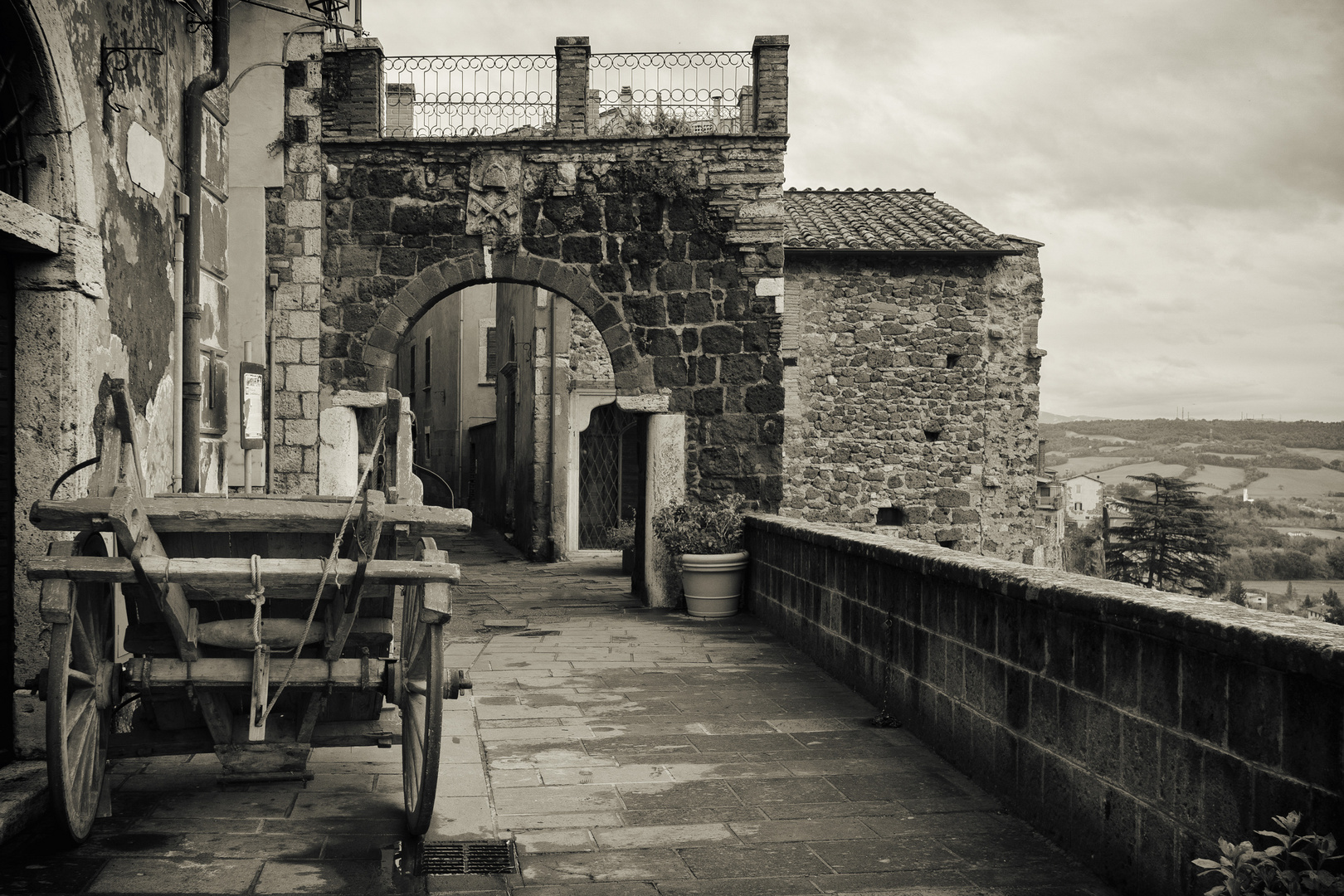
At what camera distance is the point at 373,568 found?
3.38 metres

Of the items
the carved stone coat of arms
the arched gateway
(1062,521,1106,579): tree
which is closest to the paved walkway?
the arched gateway

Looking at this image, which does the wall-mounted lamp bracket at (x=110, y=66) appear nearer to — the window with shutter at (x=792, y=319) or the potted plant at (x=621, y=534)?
the potted plant at (x=621, y=534)

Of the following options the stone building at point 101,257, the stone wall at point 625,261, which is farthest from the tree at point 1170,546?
the stone building at point 101,257

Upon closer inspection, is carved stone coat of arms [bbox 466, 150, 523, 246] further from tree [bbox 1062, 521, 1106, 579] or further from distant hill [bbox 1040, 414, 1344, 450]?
distant hill [bbox 1040, 414, 1344, 450]

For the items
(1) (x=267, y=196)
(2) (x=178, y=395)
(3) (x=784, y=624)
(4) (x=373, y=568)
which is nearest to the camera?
(4) (x=373, y=568)

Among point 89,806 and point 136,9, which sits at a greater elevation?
point 136,9

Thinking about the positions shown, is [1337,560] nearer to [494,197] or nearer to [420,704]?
[494,197]

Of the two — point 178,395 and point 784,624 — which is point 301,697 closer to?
point 178,395

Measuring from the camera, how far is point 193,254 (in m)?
6.20

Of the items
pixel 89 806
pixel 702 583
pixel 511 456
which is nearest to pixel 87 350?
pixel 89 806

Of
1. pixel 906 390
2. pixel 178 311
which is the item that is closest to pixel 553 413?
pixel 906 390

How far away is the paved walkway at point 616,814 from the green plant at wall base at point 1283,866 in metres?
0.86

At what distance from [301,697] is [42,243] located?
2.03 metres

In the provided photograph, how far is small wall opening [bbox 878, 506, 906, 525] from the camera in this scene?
17.7 m
